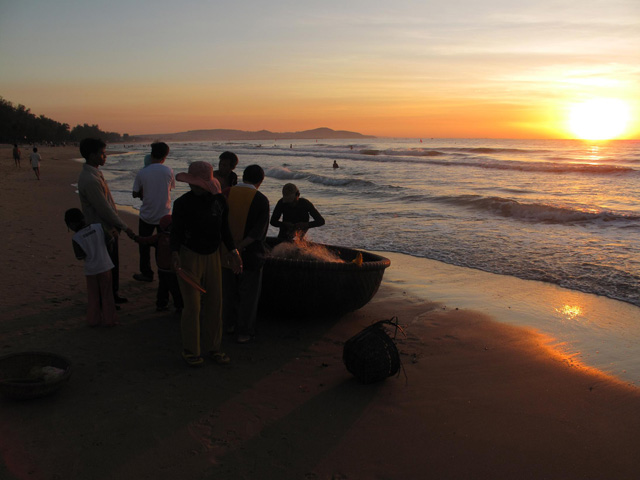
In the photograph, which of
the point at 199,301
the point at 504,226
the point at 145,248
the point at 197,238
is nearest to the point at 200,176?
the point at 197,238

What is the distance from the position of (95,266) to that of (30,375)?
1.38 metres

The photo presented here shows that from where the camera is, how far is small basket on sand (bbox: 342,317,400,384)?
3.72 metres

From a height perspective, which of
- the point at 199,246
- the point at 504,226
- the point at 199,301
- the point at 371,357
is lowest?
the point at 504,226

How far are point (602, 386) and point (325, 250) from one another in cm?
309

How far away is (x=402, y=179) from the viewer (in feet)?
86.8

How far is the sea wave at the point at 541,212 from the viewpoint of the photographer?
12.9m

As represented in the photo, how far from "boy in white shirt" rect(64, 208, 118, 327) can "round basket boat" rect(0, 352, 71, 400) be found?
1.17 meters

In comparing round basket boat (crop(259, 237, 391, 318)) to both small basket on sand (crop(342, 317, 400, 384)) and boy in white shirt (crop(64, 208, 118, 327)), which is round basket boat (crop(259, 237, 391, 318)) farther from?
boy in white shirt (crop(64, 208, 118, 327))

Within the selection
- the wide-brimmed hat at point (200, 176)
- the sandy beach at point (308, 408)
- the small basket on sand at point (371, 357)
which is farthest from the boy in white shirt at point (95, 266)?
the small basket on sand at point (371, 357)

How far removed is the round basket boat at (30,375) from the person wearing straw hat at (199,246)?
94cm

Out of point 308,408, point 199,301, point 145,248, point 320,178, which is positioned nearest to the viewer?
point 308,408

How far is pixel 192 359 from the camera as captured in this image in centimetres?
402

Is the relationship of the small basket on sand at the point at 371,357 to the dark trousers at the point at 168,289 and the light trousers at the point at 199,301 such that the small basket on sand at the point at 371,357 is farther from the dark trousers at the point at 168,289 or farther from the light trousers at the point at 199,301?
the dark trousers at the point at 168,289

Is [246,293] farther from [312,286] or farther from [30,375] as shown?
[30,375]
